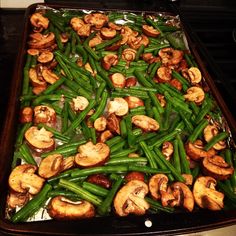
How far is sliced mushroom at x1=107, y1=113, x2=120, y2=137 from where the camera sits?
3.03 metres

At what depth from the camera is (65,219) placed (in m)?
2.31

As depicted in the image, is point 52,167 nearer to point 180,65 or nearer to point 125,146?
point 125,146

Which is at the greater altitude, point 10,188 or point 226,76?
point 226,76

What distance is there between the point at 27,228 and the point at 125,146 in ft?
3.87

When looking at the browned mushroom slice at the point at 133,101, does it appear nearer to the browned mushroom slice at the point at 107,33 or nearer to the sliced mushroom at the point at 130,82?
the sliced mushroom at the point at 130,82

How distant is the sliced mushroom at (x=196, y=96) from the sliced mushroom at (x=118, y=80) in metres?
0.75

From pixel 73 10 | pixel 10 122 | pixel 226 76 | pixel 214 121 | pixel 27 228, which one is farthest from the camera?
pixel 73 10

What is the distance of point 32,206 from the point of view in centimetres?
240

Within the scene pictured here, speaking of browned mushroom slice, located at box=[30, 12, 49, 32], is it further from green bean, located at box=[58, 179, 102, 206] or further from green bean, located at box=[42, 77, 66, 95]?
green bean, located at box=[58, 179, 102, 206]

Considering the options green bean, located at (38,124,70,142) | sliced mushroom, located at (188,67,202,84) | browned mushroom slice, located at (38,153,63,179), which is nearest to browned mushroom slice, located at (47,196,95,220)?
browned mushroom slice, located at (38,153,63,179)

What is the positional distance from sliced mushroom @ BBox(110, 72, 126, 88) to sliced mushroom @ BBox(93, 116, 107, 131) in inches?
24.0

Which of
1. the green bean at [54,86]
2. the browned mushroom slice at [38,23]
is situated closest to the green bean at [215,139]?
the green bean at [54,86]

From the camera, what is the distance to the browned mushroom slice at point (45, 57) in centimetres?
362

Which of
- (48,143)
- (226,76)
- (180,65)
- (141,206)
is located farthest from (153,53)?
(141,206)
